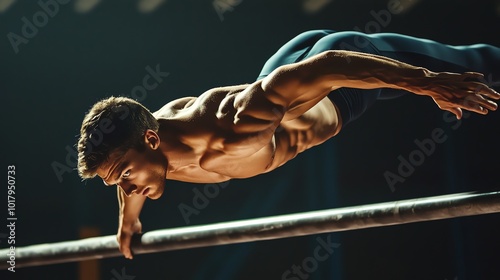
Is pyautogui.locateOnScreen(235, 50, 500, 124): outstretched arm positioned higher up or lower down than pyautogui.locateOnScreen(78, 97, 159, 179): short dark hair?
lower down

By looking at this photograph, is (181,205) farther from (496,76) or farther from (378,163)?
(496,76)

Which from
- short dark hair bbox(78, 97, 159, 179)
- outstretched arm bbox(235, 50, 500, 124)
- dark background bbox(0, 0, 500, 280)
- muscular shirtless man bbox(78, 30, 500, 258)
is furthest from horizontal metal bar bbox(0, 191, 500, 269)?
dark background bbox(0, 0, 500, 280)

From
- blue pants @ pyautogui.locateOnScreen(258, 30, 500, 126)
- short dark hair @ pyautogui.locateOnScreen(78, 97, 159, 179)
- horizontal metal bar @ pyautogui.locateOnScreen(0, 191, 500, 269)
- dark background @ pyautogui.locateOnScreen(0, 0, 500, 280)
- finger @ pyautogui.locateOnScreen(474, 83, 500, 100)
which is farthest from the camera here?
dark background @ pyautogui.locateOnScreen(0, 0, 500, 280)

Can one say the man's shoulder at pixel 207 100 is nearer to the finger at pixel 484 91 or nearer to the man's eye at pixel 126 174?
the man's eye at pixel 126 174

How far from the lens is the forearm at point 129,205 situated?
210 centimetres

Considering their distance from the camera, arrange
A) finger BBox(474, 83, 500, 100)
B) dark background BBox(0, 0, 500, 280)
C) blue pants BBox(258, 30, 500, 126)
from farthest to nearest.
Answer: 1. dark background BBox(0, 0, 500, 280)
2. blue pants BBox(258, 30, 500, 126)
3. finger BBox(474, 83, 500, 100)

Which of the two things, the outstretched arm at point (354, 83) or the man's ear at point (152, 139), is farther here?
the man's ear at point (152, 139)

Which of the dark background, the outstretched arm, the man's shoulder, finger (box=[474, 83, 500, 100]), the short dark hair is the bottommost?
the dark background

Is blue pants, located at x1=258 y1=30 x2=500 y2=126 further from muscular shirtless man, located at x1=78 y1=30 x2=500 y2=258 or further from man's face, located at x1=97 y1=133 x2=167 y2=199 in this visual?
man's face, located at x1=97 y1=133 x2=167 y2=199

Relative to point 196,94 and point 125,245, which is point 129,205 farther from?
point 196,94

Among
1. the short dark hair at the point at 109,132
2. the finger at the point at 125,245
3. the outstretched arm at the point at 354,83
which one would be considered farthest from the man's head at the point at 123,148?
Answer: the finger at the point at 125,245

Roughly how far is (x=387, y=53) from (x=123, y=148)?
0.91 meters

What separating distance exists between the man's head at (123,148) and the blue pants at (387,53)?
59 centimetres

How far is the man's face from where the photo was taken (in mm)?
1679
